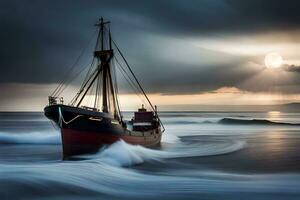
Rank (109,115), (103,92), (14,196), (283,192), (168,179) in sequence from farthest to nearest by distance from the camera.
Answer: (103,92)
(109,115)
(168,179)
(283,192)
(14,196)

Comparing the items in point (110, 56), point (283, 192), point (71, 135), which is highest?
point (110, 56)

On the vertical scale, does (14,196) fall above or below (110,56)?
below

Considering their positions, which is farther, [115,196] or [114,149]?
[114,149]

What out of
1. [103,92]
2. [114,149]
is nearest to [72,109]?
[114,149]

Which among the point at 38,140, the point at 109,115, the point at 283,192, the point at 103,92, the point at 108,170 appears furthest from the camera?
the point at 38,140

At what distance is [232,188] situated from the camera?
74.6ft

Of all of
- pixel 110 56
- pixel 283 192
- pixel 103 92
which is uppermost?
pixel 110 56

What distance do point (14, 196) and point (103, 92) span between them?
2331 cm

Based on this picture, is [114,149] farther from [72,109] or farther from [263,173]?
[263,173]

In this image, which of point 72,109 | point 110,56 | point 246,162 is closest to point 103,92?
point 110,56

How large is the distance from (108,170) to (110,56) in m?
17.3

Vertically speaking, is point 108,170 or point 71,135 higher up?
point 71,135

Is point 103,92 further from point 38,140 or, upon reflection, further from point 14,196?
point 38,140

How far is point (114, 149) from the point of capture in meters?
35.8
